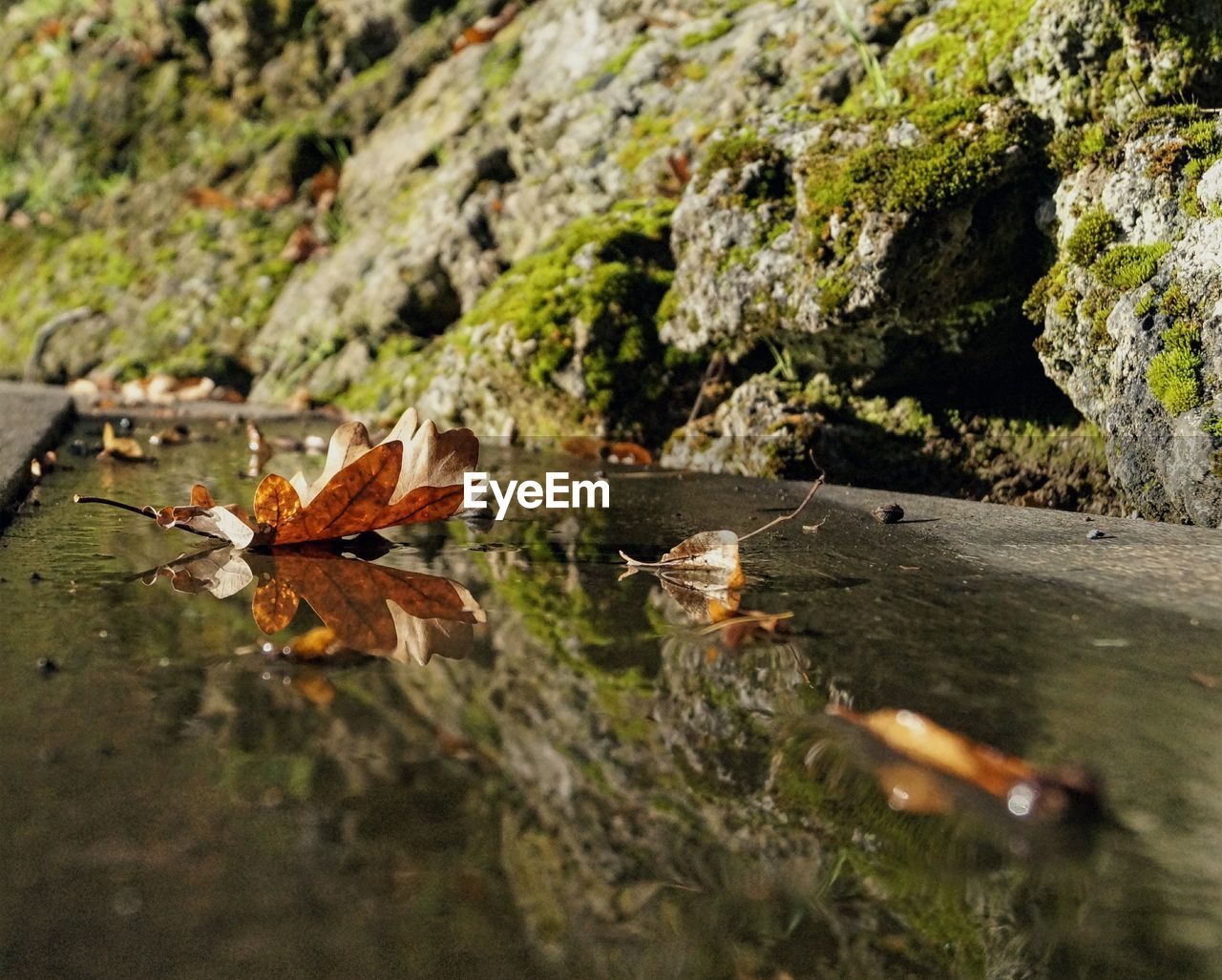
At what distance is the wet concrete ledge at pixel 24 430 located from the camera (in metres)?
2.67

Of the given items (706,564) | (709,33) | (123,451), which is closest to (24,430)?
(123,451)

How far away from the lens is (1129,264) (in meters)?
2.68

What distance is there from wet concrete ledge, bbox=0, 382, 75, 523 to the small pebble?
203cm

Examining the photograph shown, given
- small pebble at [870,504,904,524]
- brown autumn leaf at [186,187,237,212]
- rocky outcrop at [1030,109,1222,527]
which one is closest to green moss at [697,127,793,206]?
rocky outcrop at [1030,109,1222,527]

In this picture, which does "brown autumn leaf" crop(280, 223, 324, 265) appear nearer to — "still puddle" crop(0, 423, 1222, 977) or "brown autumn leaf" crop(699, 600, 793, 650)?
"still puddle" crop(0, 423, 1222, 977)

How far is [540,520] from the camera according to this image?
8.46 feet

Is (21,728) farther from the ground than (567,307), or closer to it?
closer to it

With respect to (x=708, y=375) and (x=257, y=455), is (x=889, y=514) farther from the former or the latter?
(x=257, y=455)

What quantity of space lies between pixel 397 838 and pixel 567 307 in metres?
3.46

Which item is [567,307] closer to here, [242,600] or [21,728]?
[242,600]

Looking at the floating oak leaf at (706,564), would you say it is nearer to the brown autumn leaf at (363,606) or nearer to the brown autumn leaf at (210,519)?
the brown autumn leaf at (363,606)

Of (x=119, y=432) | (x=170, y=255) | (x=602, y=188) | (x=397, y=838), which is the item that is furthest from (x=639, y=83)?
(x=397, y=838)

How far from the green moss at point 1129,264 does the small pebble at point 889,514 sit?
85 centimetres

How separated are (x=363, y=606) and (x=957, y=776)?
96 centimetres
